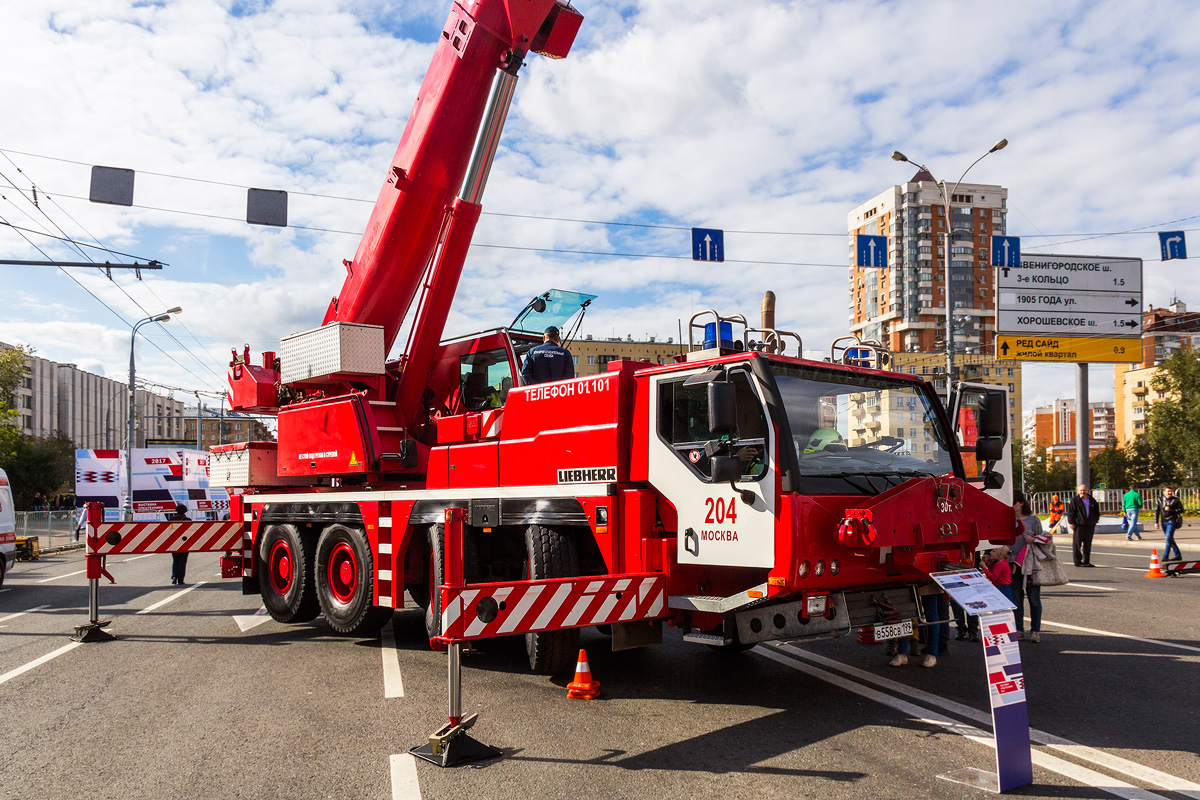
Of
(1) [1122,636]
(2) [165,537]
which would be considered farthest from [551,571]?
(2) [165,537]

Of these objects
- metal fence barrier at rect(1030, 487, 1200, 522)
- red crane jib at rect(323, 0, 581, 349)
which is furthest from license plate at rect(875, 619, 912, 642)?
metal fence barrier at rect(1030, 487, 1200, 522)

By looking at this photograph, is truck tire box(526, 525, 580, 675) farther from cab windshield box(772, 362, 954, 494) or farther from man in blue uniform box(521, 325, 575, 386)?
cab windshield box(772, 362, 954, 494)

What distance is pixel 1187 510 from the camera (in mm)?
34844

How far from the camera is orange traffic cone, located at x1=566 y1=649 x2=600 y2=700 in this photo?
676 centimetres

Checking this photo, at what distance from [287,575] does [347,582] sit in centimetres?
157

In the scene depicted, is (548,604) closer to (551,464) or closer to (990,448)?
(551,464)

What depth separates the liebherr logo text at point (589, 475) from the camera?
274 inches

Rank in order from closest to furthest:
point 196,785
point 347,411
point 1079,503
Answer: point 196,785, point 347,411, point 1079,503

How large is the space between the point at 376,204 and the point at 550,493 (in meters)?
4.67

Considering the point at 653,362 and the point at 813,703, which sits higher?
the point at 653,362

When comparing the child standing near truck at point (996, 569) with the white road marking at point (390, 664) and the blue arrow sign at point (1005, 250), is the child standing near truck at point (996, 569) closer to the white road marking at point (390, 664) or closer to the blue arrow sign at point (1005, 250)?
the white road marking at point (390, 664)

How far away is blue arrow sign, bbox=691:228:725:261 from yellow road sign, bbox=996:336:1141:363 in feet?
48.9

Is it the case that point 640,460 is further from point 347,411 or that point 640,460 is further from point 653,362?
point 347,411

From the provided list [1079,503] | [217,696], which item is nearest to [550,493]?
[217,696]
